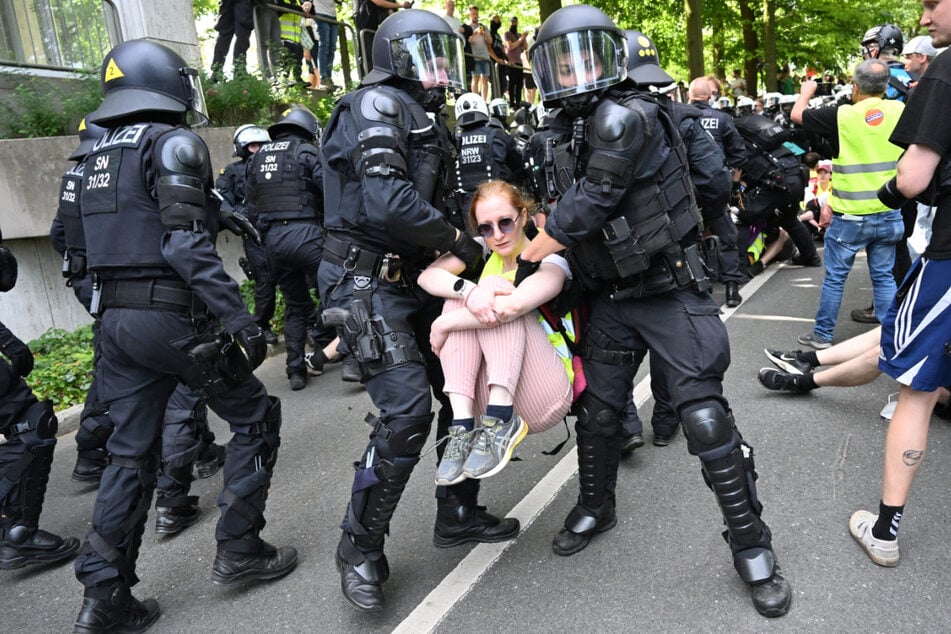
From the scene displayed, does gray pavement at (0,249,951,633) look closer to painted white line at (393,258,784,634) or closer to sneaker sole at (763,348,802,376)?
painted white line at (393,258,784,634)

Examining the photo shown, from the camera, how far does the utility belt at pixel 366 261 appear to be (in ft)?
9.59

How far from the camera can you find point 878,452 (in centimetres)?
386

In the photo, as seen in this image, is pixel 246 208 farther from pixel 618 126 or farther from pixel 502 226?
pixel 618 126

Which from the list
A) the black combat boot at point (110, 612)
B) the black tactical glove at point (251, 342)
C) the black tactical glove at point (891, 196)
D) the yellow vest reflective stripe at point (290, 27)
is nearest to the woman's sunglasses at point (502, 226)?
the black tactical glove at point (251, 342)

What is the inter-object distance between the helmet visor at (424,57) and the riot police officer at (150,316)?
87 cm

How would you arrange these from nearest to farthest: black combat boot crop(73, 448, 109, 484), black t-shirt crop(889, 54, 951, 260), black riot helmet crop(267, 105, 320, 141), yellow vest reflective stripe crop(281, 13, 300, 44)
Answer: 1. black t-shirt crop(889, 54, 951, 260)
2. black combat boot crop(73, 448, 109, 484)
3. black riot helmet crop(267, 105, 320, 141)
4. yellow vest reflective stripe crop(281, 13, 300, 44)

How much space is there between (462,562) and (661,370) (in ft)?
3.97

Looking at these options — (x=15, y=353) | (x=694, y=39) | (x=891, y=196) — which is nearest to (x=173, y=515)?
(x=15, y=353)

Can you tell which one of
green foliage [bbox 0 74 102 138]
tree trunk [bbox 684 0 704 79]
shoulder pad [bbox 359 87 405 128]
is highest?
tree trunk [bbox 684 0 704 79]

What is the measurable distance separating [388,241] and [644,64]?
7.04 feet

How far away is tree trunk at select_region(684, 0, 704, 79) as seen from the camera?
15.4m

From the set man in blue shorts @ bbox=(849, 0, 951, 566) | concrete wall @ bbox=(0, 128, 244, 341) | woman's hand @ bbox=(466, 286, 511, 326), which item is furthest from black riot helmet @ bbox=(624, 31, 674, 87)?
concrete wall @ bbox=(0, 128, 244, 341)

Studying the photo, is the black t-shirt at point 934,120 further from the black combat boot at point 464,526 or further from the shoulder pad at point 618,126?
the black combat boot at point 464,526

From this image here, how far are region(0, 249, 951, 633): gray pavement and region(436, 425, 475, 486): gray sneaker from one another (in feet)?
1.88
